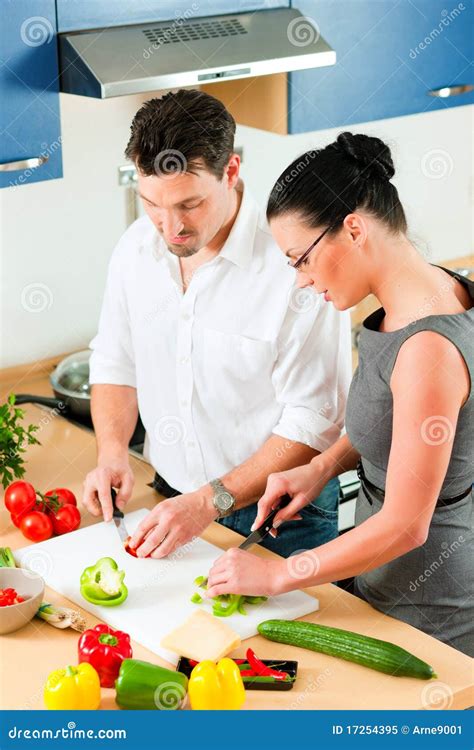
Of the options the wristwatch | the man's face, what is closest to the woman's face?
the man's face

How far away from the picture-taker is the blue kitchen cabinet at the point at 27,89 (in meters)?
1.98

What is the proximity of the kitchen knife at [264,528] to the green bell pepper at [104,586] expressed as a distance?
0.22m

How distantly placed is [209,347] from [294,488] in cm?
33

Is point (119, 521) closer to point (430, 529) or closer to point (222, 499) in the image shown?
point (222, 499)

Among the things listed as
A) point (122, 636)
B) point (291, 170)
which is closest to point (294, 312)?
point (291, 170)

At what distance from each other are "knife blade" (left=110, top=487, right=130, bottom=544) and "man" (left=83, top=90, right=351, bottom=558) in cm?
2

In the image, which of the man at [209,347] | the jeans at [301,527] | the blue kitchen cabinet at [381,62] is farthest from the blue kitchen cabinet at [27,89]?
the jeans at [301,527]

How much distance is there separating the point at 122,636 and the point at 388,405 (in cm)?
52

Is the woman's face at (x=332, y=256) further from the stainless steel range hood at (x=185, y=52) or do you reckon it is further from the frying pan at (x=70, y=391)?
the frying pan at (x=70, y=391)

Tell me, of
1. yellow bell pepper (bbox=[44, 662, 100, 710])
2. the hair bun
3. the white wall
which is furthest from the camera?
the white wall

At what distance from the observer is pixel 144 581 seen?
1775 millimetres

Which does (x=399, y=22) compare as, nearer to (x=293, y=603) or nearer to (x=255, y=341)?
(x=255, y=341)

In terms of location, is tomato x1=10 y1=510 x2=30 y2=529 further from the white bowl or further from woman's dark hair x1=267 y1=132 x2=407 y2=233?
woman's dark hair x1=267 y1=132 x2=407 y2=233

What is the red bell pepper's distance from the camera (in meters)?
1.53
